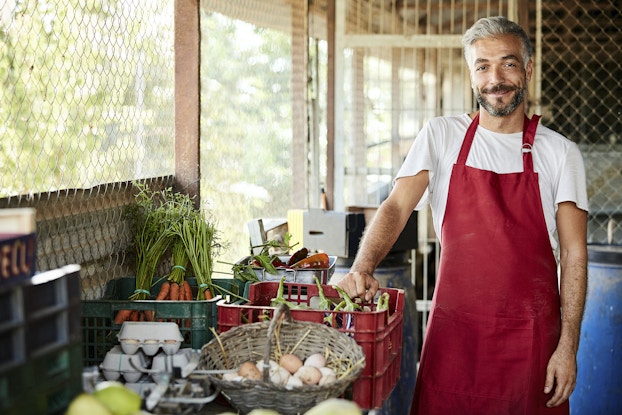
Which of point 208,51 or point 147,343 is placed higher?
point 208,51

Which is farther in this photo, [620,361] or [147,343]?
[620,361]

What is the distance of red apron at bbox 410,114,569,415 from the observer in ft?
9.56

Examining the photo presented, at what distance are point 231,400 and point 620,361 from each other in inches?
128

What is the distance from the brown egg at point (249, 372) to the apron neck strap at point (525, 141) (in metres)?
1.29

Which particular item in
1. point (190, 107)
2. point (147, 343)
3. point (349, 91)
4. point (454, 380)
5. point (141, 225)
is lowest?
point (454, 380)

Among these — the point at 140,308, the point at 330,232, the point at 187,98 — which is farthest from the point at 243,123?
the point at 140,308

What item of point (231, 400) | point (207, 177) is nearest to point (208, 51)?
point (207, 177)

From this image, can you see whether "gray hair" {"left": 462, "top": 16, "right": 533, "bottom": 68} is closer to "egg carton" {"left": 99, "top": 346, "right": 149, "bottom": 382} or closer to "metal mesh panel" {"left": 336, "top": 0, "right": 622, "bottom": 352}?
"egg carton" {"left": 99, "top": 346, "right": 149, "bottom": 382}

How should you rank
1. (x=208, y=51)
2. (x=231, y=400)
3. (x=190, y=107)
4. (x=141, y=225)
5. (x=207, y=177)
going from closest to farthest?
(x=231, y=400) < (x=141, y=225) < (x=190, y=107) < (x=207, y=177) < (x=208, y=51)

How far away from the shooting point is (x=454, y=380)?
9.78 feet

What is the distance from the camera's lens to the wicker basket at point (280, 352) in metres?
2.00

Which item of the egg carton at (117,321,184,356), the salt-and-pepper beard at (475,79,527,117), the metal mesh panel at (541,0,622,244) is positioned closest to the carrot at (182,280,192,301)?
the egg carton at (117,321,184,356)

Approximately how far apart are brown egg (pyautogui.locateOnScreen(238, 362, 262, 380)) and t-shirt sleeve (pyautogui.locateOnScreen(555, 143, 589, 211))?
136 centimetres

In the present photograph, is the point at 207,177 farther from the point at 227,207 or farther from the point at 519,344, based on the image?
the point at 519,344
